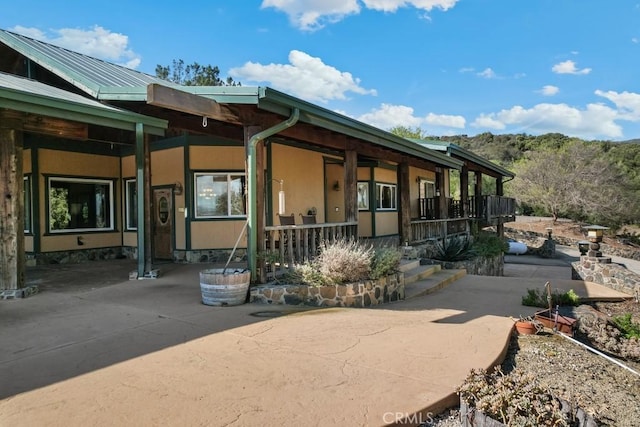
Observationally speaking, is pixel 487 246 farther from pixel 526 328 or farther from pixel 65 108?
pixel 65 108

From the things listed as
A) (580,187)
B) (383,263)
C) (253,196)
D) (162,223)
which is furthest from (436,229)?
(580,187)

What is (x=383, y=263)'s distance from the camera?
6.97 meters

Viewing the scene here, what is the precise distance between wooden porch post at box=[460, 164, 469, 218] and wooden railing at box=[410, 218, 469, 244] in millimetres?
402

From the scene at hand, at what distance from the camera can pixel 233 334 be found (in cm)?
454

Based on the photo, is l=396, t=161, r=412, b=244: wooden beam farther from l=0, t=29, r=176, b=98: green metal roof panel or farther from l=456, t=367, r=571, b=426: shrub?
l=456, t=367, r=571, b=426: shrub

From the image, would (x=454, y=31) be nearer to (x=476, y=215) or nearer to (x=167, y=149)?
(x=476, y=215)

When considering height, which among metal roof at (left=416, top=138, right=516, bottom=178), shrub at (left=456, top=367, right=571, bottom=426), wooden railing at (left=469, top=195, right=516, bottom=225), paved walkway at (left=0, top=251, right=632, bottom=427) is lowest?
paved walkway at (left=0, top=251, right=632, bottom=427)

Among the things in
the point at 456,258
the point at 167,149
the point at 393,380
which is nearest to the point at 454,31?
the point at 456,258

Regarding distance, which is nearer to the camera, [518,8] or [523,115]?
[518,8]

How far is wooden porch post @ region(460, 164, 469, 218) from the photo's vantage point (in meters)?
15.5

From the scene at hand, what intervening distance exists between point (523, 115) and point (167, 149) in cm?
6120

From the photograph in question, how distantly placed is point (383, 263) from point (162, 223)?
626cm

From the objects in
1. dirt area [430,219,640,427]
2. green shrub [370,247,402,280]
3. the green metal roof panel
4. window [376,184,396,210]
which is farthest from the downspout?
window [376,184,396,210]

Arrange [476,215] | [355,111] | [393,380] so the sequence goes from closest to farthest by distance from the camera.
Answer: [393,380], [476,215], [355,111]
